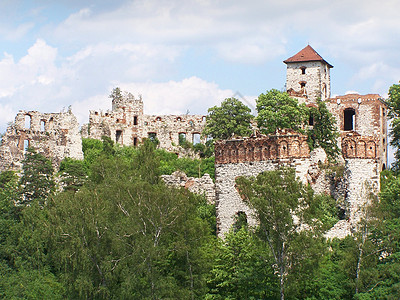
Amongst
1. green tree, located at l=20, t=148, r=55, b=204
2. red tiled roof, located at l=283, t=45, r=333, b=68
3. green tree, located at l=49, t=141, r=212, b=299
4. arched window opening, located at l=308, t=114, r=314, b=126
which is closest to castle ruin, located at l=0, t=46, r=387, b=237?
red tiled roof, located at l=283, t=45, r=333, b=68

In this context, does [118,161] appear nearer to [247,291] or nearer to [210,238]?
[210,238]

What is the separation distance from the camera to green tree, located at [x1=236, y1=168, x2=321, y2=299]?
803 inches

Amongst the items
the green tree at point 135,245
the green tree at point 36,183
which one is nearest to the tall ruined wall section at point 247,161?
the green tree at point 135,245

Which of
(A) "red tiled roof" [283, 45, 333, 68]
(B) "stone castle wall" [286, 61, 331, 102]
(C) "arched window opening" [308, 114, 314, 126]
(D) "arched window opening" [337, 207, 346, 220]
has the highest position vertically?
(A) "red tiled roof" [283, 45, 333, 68]

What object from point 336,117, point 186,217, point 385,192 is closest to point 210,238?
point 186,217

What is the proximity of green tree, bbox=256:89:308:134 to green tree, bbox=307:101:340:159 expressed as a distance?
33.1 inches

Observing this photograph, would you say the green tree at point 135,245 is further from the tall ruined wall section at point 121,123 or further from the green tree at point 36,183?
the tall ruined wall section at point 121,123

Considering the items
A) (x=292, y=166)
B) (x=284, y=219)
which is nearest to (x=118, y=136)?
(x=292, y=166)

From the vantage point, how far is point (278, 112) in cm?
4103

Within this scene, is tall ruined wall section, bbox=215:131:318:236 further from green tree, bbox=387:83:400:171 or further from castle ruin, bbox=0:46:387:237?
green tree, bbox=387:83:400:171

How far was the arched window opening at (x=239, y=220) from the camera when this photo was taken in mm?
27656

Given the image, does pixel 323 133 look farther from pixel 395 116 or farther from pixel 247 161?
pixel 247 161

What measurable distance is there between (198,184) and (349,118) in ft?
68.1

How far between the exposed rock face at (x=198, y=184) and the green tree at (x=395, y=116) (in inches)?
530
